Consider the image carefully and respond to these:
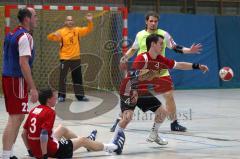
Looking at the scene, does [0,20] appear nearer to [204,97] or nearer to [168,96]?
[204,97]

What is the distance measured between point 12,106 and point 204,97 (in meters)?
11.3

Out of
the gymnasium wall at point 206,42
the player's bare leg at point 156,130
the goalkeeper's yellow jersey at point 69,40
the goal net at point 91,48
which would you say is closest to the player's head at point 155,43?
the player's bare leg at point 156,130

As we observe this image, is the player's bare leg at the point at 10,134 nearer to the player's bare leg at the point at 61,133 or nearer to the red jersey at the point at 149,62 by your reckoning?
the player's bare leg at the point at 61,133

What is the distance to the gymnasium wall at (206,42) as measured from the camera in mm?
20281

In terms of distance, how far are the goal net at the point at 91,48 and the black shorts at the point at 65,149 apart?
1074cm

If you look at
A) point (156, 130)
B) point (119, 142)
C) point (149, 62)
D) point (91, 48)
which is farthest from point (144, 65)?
point (91, 48)

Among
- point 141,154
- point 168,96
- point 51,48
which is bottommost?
point 141,154

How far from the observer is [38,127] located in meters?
6.61

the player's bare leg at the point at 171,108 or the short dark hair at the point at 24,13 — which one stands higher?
the short dark hair at the point at 24,13

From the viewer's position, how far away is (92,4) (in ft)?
65.8

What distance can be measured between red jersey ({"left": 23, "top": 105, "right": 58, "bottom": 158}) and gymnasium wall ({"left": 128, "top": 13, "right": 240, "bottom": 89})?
1357cm

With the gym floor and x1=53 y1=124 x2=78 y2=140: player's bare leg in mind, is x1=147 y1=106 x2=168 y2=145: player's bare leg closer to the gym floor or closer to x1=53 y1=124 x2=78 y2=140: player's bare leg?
the gym floor

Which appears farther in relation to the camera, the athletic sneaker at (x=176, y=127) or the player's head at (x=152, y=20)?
the athletic sneaker at (x=176, y=127)

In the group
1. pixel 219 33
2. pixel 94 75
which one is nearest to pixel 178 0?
pixel 219 33
